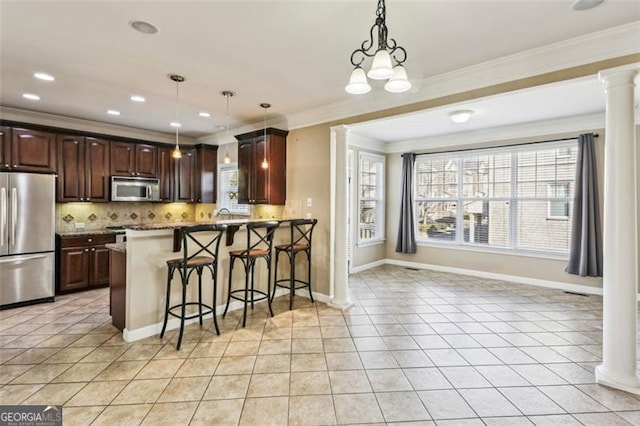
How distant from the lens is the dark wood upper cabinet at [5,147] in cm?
422

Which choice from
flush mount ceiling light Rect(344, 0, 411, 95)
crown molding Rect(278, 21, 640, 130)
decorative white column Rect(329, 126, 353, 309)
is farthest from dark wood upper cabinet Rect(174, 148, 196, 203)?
flush mount ceiling light Rect(344, 0, 411, 95)

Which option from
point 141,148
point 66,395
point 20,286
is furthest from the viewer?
point 141,148

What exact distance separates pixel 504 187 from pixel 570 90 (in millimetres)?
2276

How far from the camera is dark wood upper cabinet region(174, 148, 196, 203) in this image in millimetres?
6137

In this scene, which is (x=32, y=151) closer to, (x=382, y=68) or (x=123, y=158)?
(x=123, y=158)

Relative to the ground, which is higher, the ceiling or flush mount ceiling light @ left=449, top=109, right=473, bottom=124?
the ceiling

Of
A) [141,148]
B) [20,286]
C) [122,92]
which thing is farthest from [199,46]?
[20,286]

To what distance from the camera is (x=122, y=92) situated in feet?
12.7

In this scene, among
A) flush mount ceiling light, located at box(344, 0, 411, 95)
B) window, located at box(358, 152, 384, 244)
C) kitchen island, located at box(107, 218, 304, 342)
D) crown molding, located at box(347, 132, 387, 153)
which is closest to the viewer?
flush mount ceiling light, located at box(344, 0, 411, 95)

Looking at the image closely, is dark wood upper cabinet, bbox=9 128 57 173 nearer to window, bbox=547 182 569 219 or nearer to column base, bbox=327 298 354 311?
column base, bbox=327 298 354 311

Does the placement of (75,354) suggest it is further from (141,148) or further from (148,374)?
(141,148)

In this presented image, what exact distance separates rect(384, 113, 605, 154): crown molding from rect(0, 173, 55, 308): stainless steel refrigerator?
6076 mm

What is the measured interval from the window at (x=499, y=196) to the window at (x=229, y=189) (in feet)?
12.4

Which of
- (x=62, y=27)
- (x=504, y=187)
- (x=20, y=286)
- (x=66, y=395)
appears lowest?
(x=66, y=395)
